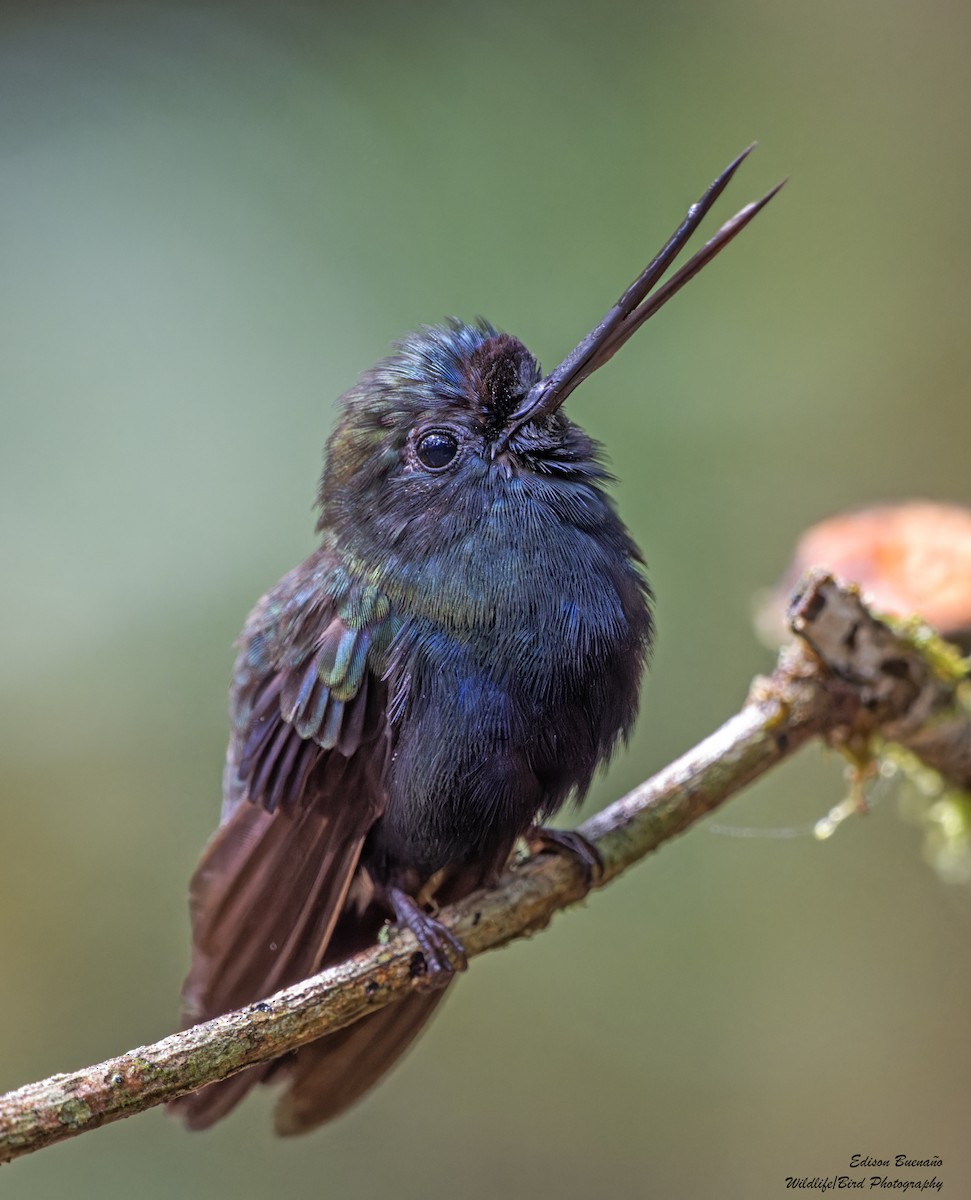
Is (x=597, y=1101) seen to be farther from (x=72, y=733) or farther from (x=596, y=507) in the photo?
(x=596, y=507)

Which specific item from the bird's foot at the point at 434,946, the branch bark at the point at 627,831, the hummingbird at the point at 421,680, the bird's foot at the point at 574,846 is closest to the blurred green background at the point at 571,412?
the branch bark at the point at 627,831

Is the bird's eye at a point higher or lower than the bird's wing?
higher

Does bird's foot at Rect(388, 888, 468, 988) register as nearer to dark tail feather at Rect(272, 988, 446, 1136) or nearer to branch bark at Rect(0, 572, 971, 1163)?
branch bark at Rect(0, 572, 971, 1163)

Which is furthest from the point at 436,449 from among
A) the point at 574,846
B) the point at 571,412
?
the point at 571,412

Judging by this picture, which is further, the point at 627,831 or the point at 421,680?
the point at 627,831

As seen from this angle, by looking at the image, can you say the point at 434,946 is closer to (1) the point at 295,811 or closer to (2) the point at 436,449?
(1) the point at 295,811

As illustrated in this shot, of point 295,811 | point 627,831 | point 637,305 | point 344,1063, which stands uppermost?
point 637,305

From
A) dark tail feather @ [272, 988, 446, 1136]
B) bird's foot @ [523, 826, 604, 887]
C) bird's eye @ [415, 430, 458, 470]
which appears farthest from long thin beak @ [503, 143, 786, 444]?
dark tail feather @ [272, 988, 446, 1136]
